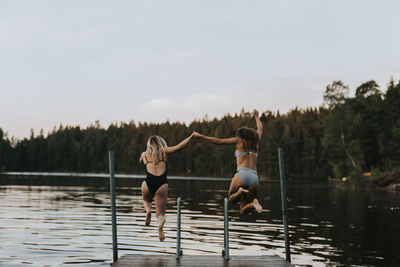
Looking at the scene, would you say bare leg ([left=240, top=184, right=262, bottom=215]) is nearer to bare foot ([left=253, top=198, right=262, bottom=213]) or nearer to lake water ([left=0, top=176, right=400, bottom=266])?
bare foot ([left=253, top=198, right=262, bottom=213])

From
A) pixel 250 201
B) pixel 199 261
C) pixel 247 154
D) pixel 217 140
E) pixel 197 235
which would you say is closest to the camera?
pixel 217 140

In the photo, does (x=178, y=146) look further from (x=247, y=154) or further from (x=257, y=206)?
(x=257, y=206)

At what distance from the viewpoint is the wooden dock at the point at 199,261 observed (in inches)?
490

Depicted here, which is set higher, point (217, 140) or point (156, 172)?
point (217, 140)

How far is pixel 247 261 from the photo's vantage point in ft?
43.1

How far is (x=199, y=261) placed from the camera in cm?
1305

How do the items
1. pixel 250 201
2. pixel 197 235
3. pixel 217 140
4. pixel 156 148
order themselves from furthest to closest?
pixel 197 235, pixel 250 201, pixel 156 148, pixel 217 140

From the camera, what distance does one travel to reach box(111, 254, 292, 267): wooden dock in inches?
490

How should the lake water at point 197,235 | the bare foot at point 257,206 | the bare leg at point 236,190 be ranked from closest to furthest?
the bare foot at point 257,206 → the bare leg at point 236,190 → the lake water at point 197,235

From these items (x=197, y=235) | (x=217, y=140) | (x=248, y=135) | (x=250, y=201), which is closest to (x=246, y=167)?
(x=248, y=135)

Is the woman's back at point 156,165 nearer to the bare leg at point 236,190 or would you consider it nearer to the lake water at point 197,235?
the bare leg at point 236,190

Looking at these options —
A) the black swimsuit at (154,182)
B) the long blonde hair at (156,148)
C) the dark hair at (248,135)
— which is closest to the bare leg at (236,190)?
the dark hair at (248,135)

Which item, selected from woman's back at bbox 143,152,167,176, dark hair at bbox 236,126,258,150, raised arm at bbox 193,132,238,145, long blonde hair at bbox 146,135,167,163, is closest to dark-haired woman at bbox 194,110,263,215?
dark hair at bbox 236,126,258,150

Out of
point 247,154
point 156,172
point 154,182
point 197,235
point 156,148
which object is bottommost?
point 197,235
